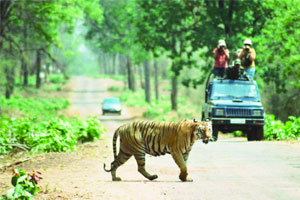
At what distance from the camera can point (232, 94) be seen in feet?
60.9

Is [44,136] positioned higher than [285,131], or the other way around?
[44,136]

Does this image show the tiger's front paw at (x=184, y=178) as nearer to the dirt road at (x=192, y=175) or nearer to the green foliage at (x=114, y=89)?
the dirt road at (x=192, y=175)

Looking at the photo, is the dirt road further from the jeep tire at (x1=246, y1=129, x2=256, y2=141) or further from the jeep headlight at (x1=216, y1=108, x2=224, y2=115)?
the jeep tire at (x1=246, y1=129, x2=256, y2=141)

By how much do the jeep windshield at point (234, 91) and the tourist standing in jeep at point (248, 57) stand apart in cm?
82

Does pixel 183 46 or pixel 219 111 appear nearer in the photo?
pixel 219 111

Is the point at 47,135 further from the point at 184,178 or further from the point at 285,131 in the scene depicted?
the point at 285,131

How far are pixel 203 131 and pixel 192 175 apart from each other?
2.23 meters

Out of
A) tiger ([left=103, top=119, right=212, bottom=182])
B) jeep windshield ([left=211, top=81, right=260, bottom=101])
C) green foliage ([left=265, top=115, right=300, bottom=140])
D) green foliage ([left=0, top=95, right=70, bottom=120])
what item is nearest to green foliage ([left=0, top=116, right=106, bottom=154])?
jeep windshield ([left=211, top=81, right=260, bottom=101])

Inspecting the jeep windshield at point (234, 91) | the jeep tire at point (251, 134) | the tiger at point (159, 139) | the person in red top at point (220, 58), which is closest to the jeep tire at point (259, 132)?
the jeep tire at point (251, 134)

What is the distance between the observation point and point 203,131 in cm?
852

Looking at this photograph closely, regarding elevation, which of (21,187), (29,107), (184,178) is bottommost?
(29,107)

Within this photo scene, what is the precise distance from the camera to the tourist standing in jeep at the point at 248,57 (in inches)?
751

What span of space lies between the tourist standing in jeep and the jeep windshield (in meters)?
0.82

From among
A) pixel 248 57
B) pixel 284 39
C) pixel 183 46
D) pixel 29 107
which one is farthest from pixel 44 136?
pixel 29 107
